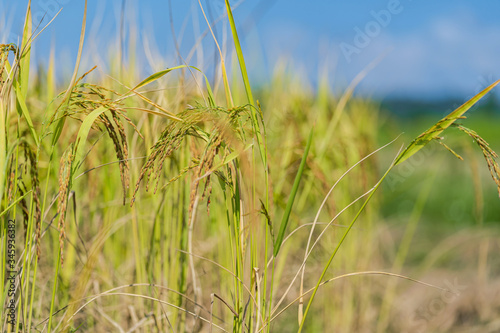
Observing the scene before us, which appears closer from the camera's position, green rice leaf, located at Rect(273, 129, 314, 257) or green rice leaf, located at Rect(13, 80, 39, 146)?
green rice leaf, located at Rect(273, 129, 314, 257)

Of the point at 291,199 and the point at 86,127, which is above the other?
the point at 86,127

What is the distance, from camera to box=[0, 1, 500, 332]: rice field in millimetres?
861

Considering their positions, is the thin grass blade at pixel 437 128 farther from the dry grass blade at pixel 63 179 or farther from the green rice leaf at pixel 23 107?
the green rice leaf at pixel 23 107

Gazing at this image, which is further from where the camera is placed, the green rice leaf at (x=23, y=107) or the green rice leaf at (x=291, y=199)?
the green rice leaf at (x=23, y=107)

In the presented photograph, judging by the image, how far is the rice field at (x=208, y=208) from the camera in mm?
861

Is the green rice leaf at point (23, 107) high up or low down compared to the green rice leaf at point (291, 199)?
up

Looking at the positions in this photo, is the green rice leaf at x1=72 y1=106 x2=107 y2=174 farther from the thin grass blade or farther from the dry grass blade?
the thin grass blade

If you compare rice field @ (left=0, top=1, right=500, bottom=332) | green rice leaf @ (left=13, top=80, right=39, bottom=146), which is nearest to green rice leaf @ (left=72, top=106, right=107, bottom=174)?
rice field @ (left=0, top=1, right=500, bottom=332)

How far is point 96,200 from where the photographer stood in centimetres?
191

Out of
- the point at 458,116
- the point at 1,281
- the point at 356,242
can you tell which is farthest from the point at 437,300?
the point at 1,281

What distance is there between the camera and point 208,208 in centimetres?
76

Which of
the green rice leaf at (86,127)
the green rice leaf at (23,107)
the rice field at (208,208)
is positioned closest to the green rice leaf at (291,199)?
the rice field at (208,208)

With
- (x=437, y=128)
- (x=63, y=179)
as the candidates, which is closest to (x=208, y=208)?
(x=63, y=179)

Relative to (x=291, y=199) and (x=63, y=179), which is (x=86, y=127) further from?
(x=291, y=199)
